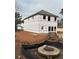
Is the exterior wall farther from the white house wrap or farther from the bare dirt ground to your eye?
the bare dirt ground

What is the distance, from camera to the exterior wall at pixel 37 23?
1732 millimetres

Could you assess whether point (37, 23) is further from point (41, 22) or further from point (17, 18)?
point (17, 18)

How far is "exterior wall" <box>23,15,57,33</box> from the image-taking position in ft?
5.68

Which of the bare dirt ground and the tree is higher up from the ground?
the tree

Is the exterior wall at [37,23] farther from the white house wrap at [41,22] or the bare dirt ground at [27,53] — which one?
the bare dirt ground at [27,53]

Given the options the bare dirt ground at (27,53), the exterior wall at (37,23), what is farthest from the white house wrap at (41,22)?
the bare dirt ground at (27,53)

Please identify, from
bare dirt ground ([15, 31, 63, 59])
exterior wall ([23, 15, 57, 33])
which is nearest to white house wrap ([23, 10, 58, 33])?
exterior wall ([23, 15, 57, 33])

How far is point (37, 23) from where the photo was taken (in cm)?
175

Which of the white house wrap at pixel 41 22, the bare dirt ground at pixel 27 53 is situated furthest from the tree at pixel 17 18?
the bare dirt ground at pixel 27 53

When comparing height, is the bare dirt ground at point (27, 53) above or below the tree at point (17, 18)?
below

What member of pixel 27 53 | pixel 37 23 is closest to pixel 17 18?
pixel 37 23

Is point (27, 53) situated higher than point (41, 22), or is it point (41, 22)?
point (41, 22)
